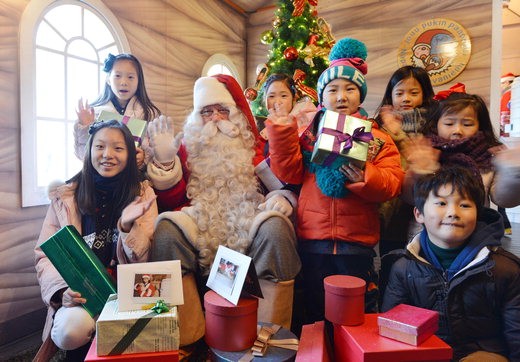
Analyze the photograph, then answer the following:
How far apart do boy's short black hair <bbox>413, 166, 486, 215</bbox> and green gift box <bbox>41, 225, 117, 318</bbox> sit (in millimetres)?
1340

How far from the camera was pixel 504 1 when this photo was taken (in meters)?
4.63

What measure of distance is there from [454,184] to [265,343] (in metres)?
0.95

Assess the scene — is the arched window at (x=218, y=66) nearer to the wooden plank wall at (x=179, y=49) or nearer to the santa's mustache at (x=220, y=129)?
the wooden plank wall at (x=179, y=49)

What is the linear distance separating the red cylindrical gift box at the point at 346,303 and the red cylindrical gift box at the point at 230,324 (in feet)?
0.99

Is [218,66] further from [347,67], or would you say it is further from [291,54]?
[347,67]

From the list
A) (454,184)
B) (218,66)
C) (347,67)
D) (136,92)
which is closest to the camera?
(454,184)

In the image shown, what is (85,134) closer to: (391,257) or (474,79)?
(391,257)

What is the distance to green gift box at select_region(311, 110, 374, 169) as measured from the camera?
5.17ft

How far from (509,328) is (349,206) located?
76 centimetres

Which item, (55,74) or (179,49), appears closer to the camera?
(55,74)

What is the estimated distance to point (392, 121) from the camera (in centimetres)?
209

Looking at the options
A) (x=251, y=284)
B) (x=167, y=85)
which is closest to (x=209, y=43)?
(x=167, y=85)

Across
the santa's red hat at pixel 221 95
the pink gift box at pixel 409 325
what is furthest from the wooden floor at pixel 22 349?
the pink gift box at pixel 409 325

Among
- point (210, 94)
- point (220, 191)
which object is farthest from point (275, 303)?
point (210, 94)
